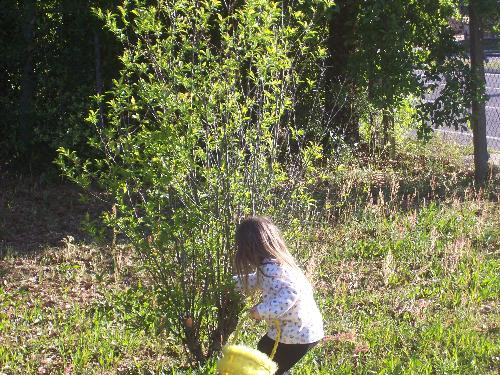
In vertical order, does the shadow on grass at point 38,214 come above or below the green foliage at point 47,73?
below

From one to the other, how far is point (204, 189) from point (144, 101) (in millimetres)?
657

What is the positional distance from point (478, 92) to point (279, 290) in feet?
21.2

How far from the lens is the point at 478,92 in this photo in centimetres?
991

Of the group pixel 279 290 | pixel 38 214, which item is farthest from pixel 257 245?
pixel 38 214

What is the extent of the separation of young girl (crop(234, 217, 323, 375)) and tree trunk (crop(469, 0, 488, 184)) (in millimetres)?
6232

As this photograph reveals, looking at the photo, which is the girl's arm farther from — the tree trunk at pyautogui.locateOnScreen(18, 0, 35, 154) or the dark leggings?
the tree trunk at pyautogui.locateOnScreen(18, 0, 35, 154)

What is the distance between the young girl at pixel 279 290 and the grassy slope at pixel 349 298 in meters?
0.82

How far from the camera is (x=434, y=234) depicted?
750 centimetres

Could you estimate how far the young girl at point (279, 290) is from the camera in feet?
14.1

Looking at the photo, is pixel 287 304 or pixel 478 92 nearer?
pixel 287 304

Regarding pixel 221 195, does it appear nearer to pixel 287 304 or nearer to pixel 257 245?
pixel 257 245

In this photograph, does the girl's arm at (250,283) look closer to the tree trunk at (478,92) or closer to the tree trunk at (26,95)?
the tree trunk at (26,95)

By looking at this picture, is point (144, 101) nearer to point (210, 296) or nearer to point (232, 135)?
point (232, 135)

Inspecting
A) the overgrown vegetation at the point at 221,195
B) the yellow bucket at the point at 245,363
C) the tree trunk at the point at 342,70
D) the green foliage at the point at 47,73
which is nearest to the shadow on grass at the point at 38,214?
the overgrown vegetation at the point at 221,195
